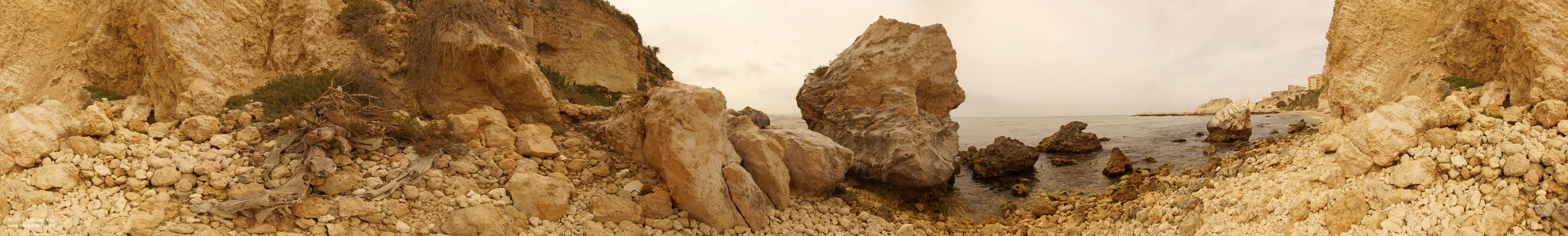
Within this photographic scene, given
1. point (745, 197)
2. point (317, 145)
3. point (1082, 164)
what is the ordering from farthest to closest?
1. point (1082, 164)
2. point (745, 197)
3. point (317, 145)

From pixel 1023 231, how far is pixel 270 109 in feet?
31.4

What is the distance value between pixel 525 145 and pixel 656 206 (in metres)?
2.00

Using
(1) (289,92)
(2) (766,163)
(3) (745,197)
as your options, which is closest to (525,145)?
(1) (289,92)

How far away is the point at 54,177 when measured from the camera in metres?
3.78

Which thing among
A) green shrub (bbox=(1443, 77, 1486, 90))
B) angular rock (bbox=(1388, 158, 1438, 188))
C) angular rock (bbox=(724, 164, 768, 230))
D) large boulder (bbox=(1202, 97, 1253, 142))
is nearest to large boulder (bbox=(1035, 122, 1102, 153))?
large boulder (bbox=(1202, 97, 1253, 142))

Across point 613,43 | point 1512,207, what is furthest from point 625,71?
point 1512,207

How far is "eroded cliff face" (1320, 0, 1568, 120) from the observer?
536cm

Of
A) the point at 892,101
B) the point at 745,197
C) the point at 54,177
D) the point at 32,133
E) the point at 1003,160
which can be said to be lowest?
the point at 1003,160

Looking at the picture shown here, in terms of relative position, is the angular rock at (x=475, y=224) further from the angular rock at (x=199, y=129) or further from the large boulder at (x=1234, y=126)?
the large boulder at (x=1234, y=126)

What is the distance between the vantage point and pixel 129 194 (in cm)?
391

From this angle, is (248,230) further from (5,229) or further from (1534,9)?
(1534,9)

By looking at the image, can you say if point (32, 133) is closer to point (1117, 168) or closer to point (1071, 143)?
point (1117, 168)

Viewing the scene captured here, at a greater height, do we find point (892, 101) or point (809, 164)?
point (892, 101)

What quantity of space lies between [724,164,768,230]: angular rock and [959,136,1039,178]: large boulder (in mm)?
8256
